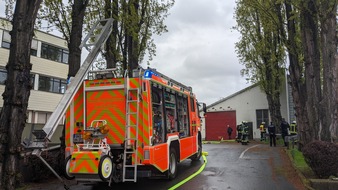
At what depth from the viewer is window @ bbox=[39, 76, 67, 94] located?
3019 centimetres

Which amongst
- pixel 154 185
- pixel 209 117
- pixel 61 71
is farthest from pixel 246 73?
pixel 154 185

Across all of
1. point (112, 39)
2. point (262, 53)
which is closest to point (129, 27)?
point (112, 39)

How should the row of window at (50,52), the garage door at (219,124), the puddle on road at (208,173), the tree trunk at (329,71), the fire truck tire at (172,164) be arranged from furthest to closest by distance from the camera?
1. the garage door at (219,124)
2. the row of window at (50,52)
3. the puddle on road at (208,173)
4. the tree trunk at (329,71)
5. the fire truck tire at (172,164)

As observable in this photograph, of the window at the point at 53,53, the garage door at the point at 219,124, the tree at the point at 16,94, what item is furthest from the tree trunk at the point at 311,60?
the window at the point at 53,53

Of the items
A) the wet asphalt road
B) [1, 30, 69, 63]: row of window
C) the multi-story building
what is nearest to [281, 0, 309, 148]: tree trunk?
the wet asphalt road

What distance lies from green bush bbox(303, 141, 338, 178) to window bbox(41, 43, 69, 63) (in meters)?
27.5

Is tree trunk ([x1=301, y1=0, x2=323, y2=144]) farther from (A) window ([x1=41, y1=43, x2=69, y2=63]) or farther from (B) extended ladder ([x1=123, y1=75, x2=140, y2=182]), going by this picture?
(A) window ([x1=41, y1=43, x2=69, y2=63])

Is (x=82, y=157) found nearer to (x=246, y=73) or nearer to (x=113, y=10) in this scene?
(x=113, y=10)

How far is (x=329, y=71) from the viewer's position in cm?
980

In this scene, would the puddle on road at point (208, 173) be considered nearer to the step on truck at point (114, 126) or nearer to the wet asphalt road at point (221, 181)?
the wet asphalt road at point (221, 181)

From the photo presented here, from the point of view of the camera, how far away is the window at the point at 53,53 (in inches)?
1202

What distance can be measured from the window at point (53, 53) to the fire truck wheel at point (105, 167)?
25923 mm

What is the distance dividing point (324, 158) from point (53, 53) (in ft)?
94.1

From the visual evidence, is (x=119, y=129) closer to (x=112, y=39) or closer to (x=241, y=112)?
(x=112, y=39)
